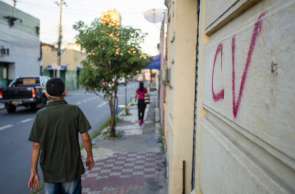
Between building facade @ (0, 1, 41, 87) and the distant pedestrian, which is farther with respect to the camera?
building facade @ (0, 1, 41, 87)

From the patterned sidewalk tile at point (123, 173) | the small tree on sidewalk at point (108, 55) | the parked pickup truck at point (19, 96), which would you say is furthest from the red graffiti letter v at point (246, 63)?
the parked pickup truck at point (19, 96)

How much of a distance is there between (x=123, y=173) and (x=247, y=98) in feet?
19.4

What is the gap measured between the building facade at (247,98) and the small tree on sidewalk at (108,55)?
818 centimetres

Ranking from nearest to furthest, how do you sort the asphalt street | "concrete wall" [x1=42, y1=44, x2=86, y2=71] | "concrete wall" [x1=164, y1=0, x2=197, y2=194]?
"concrete wall" [x1=164, y1=0, x2=197, y2=194]
the asphalt street
"concrete wall" [x1=42, y1=44, x2=86, y2=71]

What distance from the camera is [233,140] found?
1.75 m

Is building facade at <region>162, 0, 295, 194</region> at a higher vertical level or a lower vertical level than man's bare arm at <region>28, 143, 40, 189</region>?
higher

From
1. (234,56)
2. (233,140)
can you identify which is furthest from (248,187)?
(234,56)

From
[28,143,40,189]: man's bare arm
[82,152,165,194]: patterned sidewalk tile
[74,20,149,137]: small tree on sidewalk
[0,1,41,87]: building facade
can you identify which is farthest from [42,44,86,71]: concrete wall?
[28,143,40,189]: man's bare arm

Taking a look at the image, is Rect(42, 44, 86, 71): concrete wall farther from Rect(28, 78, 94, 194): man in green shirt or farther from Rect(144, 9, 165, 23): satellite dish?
Rect(28, 78, 94, 194): man in green shirt

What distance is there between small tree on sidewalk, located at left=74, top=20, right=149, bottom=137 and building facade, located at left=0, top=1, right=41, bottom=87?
1930 centimetres

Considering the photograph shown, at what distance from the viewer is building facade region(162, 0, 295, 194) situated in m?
1.12

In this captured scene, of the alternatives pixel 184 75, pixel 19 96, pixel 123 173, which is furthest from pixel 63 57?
pixel 184 75

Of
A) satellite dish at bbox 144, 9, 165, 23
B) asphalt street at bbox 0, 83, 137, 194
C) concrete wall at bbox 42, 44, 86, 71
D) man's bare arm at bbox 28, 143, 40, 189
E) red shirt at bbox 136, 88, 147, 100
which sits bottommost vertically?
asphalt street at bbox 0, 83, 137, 194

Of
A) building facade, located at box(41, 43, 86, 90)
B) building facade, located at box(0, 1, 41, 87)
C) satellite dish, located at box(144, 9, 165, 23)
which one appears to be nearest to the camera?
satellite dish, located at box(144, 9, 165, 23)
